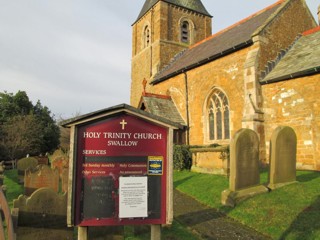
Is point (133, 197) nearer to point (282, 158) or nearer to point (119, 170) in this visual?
point (119, 170)

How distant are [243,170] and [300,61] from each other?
7767 mm

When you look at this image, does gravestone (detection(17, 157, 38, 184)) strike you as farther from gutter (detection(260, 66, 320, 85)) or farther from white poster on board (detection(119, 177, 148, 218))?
gutter (detection(260, 66, 320, 85))

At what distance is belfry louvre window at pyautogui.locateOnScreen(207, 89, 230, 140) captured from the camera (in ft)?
49.4

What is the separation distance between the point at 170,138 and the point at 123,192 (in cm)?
88

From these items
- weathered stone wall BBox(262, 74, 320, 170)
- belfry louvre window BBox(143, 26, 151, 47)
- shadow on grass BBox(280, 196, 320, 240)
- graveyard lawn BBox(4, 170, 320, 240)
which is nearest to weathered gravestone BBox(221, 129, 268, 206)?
graveyard lawn BBox(4, 170, 320, 240)

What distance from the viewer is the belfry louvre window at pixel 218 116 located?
49.4 ft

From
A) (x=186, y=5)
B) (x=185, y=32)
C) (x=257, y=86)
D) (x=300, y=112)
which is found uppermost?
(x=186, y=5)

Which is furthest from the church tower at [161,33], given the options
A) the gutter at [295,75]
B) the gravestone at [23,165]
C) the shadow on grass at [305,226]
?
the shadow on grass at [305,226]

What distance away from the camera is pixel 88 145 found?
331 centimetres

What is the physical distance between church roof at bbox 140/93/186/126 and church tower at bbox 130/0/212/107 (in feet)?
13.4

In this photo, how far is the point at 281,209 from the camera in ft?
20.2

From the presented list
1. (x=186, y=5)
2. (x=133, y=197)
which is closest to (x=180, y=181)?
(x=133, y=197)

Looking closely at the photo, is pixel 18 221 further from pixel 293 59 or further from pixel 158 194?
pixel 293 59

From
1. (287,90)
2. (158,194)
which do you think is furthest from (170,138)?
(287,90)
